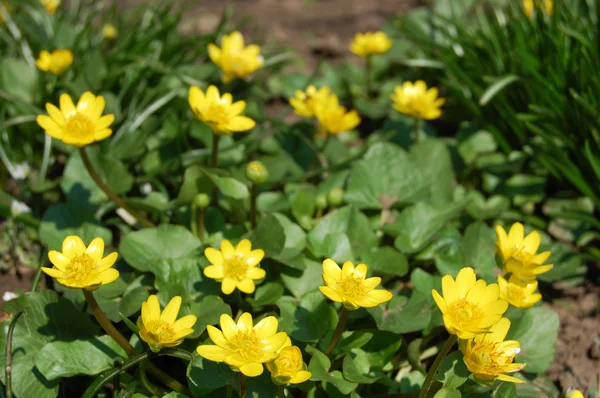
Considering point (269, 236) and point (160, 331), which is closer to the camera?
point (160, 331)

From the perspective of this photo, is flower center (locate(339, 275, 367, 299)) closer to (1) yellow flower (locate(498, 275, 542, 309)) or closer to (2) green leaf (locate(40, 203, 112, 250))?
(1) yellow flower (locate(498, 275, 542, 309))

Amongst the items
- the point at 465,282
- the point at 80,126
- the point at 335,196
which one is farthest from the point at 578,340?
the point at 80,126

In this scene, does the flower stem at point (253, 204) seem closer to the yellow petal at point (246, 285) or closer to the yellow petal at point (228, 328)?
the yellow petal at point (246, 285)

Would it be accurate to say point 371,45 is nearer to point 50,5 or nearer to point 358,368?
point 50,5

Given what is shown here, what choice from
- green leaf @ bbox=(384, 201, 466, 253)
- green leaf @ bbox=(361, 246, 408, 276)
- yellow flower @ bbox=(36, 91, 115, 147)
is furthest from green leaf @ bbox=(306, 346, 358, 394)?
yellow flower @ bbox=(36, 91, 115, 147)

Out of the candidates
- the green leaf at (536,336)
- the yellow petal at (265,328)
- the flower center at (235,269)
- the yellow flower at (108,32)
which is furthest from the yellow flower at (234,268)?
the yellow flower at (108,32)

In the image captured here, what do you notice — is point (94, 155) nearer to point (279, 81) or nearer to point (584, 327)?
point (279, 81)

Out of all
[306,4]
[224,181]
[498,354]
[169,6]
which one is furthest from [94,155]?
[306,4]
